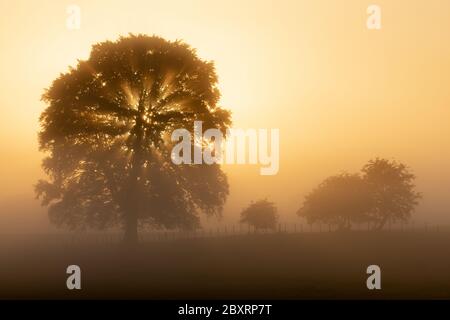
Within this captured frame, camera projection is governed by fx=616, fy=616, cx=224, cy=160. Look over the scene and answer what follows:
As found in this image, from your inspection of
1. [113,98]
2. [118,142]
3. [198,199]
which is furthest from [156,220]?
[113,98]

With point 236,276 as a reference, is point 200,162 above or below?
above

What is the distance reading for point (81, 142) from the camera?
49156 millimetres

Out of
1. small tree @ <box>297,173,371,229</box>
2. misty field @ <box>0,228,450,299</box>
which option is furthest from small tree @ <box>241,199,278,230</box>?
misty field @ <box>0,228,450,299</box>

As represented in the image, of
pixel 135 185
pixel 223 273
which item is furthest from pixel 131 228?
pixel 223 273

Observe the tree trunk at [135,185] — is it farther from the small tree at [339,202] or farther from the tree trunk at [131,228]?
the small tree at [339,202]

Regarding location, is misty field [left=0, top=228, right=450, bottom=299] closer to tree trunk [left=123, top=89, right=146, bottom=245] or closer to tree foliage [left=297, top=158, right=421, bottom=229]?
tree trunk [left=123, top=89, right=146, bottom=245]

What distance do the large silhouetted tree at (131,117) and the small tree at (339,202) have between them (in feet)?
210

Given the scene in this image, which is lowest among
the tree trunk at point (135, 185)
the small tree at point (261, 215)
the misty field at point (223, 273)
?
the small tree at point (261, 215)

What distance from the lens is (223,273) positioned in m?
35.8

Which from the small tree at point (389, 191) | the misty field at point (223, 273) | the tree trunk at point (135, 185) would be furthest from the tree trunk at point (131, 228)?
the small tree at point (389, 191)

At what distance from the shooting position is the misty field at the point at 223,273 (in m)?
28.5

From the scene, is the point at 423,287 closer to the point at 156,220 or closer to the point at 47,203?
the point at 156,220

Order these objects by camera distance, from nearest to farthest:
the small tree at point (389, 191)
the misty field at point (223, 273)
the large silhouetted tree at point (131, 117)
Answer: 1. the misty field at point (223, 273)
2. the large silhouetted tree at point (131, 117)
3. the small tree at point (389, 191)
